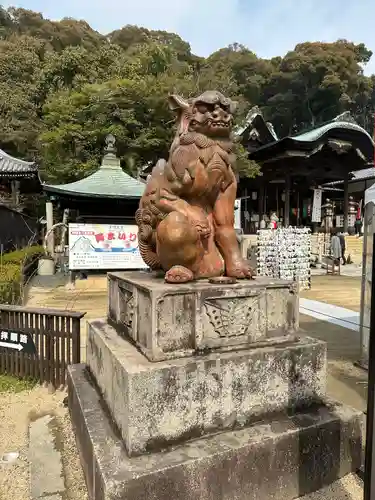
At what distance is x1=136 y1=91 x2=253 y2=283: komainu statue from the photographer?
248cm

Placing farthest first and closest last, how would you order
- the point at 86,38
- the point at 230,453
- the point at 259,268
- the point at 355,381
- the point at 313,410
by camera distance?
1. the point at 86,38
2. the point at 259,268
3. the point at 355,381
4. the point at 313,410
5. the point at 230,453

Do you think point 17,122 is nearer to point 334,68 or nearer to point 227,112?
point 227,112

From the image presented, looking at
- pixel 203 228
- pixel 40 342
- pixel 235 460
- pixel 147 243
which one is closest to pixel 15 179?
pixel 40 342

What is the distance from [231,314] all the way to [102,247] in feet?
28.6

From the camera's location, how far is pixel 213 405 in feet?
7.32

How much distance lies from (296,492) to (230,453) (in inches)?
23.5

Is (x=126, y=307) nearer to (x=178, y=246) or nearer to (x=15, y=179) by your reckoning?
(x=178, y=246)

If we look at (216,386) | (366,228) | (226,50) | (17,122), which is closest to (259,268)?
(366,228)

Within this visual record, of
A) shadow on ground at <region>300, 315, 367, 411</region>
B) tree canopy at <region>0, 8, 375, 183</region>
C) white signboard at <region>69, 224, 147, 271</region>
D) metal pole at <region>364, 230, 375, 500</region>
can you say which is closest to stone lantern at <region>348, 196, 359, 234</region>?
tree canopy at <region>0, 8, 375, 183</region>

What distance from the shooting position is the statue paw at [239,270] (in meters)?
2.64

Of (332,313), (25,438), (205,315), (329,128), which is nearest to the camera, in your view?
(205,315)

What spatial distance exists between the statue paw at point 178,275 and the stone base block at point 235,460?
1004mm

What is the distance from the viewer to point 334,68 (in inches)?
1287

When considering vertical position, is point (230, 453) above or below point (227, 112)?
below
